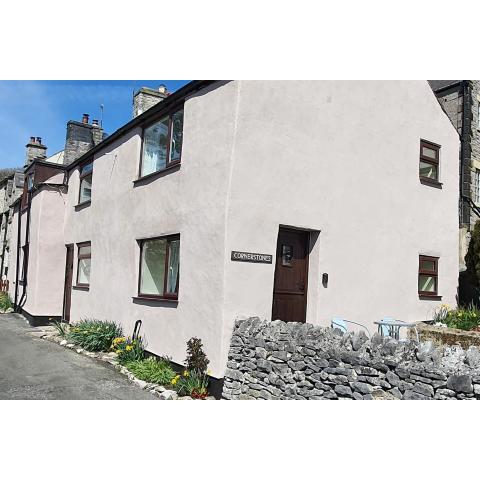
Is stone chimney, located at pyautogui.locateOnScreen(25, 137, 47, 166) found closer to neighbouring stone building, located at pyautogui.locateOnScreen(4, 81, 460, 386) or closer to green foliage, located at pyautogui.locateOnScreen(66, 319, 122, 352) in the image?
neighbouring stone building, located at pyautogui.locateOnScreen(4, 81, 460, 386)

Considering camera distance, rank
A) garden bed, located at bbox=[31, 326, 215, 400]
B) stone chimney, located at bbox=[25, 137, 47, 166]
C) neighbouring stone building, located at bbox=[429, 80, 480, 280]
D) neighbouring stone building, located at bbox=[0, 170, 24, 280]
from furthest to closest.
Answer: neighbouring stone building, located at bbox=[0, 170, 24, 280]
stone chimney, located at bbox=[25, 137, 47, 166]
neighbouring stone building, located at bbox=[429, 80, 480, 280]
garden bed, located at bbox=[31, 326, 215, 400]

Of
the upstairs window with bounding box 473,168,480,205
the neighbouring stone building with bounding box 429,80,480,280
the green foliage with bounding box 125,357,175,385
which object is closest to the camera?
the green foliage with bounding box 125,357,175,385

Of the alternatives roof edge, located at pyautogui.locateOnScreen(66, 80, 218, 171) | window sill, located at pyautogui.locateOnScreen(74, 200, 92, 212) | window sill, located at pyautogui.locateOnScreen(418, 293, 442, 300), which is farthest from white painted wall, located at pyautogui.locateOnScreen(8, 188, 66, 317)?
window sill, located at pyautogui.locateOnScreen(418, 293, 442, 300)

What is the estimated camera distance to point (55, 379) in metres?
7.96

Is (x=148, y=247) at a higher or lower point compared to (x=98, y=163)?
lower

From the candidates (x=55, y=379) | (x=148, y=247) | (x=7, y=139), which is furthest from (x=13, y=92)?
(x=55, y=379)

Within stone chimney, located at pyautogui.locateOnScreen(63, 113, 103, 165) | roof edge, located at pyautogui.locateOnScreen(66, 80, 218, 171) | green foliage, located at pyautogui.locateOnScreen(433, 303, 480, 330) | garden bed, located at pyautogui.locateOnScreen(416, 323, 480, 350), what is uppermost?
stone chimney, located at pyautogui.locateOnScreen(63, 113, 103, 165)

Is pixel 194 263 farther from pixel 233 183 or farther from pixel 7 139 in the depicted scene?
pixel 7 139

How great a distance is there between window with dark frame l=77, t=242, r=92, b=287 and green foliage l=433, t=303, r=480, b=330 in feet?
32.4

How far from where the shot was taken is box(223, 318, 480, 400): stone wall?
529 cm

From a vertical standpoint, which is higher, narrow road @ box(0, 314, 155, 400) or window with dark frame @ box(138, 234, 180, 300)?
window with dark frame @ box(138, 234, 180, 300)

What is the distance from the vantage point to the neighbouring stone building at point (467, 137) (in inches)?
533

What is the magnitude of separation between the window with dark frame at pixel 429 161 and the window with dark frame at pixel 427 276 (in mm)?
2028
